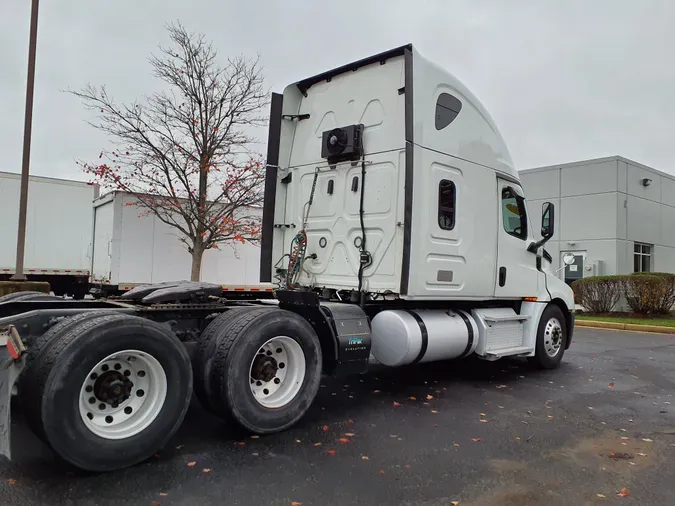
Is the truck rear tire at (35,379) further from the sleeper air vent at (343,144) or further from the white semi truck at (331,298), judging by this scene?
the sleeper air vent at (343,144)

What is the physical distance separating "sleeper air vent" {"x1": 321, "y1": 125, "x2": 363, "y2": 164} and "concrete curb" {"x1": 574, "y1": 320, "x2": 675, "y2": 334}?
38.2 ft

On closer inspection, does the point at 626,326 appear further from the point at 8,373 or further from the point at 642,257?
the point at 8,373

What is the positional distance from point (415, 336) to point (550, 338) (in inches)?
122

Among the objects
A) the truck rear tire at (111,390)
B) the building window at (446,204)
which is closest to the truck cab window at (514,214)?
the building window at (446,204)

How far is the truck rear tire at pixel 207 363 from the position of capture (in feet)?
14.9

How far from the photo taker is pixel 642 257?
73.8ft

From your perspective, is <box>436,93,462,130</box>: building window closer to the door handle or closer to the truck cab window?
the truck cab window

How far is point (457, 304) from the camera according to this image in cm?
715

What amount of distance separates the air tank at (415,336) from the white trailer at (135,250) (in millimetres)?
7900

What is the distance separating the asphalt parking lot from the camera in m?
3.54

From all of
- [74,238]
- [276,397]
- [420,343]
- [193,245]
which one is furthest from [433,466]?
[74,238]

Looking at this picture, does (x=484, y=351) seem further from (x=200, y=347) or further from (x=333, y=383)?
(x=200, y=347)

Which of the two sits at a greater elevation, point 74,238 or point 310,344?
point 74,238

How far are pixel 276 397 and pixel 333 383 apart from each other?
218 centimetres
